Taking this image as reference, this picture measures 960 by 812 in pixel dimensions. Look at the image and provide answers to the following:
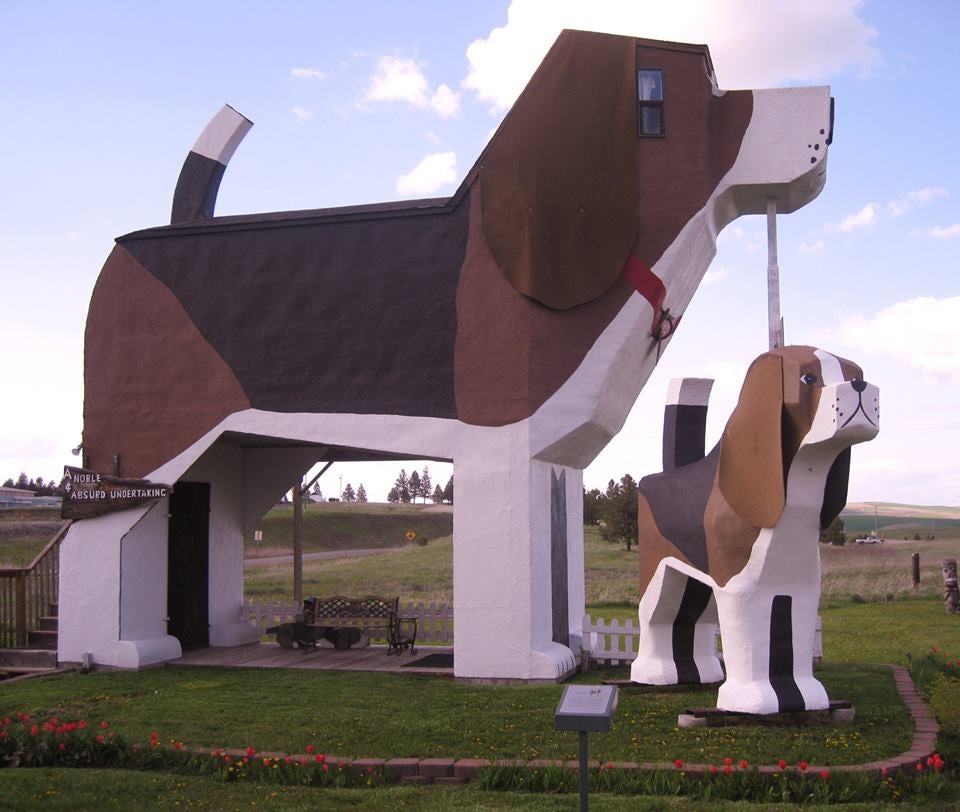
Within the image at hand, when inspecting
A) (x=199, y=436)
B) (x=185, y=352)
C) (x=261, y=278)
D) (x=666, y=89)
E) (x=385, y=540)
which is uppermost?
(x=666, y=89)

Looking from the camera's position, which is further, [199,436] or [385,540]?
[385,540]

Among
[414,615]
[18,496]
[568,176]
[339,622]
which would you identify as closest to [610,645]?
[414,615]

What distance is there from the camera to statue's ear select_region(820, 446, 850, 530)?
324 inches

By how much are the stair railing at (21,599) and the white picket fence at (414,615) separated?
3070 millimetres

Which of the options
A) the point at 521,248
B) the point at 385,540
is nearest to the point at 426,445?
the point at 521,248

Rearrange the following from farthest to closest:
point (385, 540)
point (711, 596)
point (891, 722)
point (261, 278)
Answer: point (385, 540) < point (261, 278) < point (711, 596) < point (891, 722)

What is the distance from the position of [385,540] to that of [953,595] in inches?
1719

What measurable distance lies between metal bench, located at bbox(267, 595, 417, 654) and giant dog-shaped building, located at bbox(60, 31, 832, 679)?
170cm

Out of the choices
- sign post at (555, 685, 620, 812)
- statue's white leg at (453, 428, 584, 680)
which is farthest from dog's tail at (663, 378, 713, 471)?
sign post at (555, 685, 620, 812)

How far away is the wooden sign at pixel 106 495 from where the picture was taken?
12891 mm

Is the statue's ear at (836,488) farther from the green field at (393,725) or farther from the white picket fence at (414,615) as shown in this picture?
the white picket fence at (414,615)

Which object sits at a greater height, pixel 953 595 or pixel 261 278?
pixel 261 278

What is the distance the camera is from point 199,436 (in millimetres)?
12984

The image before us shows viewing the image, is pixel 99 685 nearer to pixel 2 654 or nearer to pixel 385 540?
pixel 2 654
